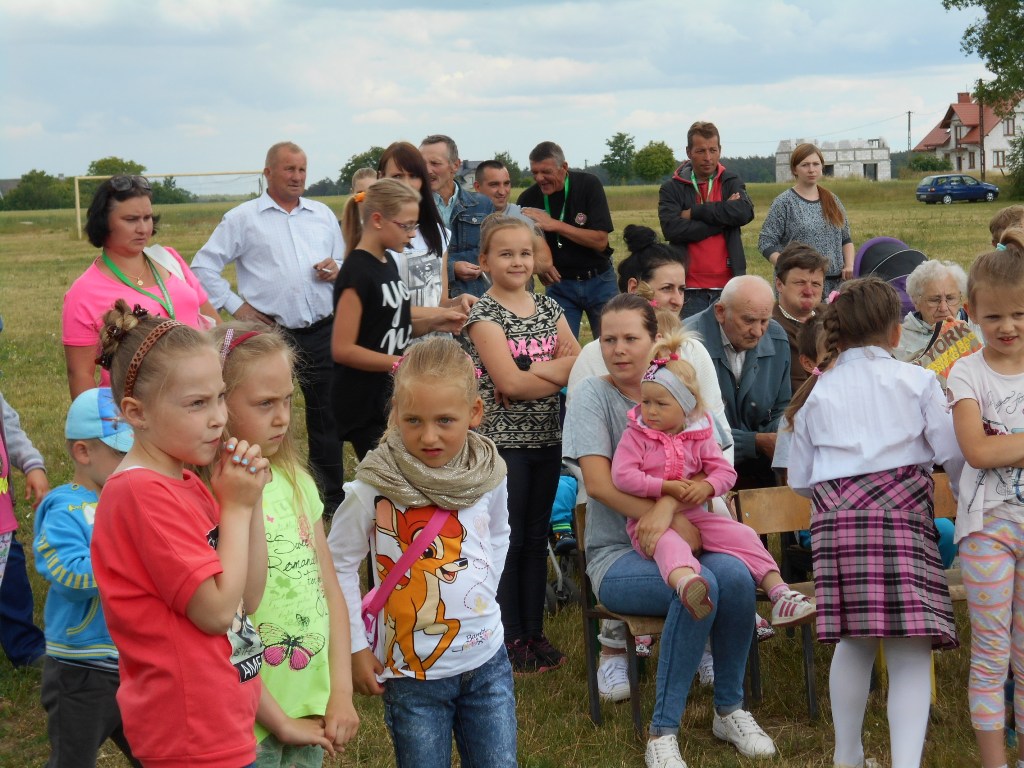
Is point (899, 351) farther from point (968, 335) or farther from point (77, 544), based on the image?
point (77, 544)

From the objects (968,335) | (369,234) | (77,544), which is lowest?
(77,544)

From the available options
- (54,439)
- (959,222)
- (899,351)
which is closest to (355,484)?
(899,351)

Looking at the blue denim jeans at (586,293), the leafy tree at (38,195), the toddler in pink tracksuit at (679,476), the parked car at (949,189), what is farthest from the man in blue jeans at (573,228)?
the leafy tree at (38,195)

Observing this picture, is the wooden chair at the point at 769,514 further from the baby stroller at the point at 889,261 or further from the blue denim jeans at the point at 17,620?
the blue denim jeans at the point at 17,620

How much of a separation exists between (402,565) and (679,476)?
171 centimetres

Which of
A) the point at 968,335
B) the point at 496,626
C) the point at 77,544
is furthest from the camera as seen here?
the point at 968,335

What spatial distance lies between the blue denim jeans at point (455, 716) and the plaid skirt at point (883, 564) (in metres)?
1.38

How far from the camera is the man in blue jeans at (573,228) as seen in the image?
779cm

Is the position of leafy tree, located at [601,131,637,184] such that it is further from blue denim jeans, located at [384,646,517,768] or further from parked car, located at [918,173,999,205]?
blue denim jeans, located at [384,646,517,768]

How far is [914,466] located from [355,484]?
79.2 inches

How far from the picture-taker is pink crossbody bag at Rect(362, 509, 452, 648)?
3.04 meters

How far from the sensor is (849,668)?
401cm

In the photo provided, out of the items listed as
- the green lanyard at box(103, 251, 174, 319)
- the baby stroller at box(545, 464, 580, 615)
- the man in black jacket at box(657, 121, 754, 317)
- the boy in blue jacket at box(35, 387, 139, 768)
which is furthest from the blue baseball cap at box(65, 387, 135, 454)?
the man in black jacket at box(657, 121, 754, 317)

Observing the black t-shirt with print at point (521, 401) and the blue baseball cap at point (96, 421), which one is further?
the black t-shirt with print at point (521, 401)
